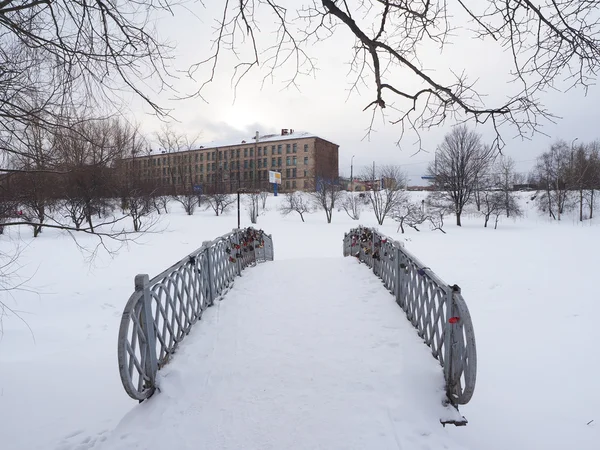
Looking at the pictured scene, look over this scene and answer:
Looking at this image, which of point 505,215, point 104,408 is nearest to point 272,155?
point 505,215

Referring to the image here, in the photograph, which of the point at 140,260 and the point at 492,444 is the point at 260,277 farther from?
the point at 140,260

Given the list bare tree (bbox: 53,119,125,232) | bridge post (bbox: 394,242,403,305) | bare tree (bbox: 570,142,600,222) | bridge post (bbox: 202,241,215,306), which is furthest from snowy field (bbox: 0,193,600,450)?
bare tree (bbox: 570,142,600,222)

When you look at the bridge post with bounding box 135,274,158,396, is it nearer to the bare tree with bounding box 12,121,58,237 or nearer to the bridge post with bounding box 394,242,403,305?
the bare tree with bounding box 12,121,58,237

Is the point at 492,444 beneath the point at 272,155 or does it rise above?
beneath

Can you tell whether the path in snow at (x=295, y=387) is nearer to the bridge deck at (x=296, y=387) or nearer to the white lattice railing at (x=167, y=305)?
the bridge deck at (x=296, y=387)

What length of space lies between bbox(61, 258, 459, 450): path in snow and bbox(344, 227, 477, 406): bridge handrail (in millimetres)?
173

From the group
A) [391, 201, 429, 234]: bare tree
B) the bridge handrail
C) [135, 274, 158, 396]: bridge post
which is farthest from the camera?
[391, 201, 429, 234]: bare tree

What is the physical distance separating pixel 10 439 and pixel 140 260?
1327 centimetres

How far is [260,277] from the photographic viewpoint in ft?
27.0

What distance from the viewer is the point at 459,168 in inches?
1267

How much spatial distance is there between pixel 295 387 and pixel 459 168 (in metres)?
33.6

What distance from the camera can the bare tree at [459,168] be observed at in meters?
31.6

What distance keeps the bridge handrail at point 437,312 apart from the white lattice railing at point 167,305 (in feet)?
9.53

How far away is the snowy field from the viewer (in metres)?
3.30
